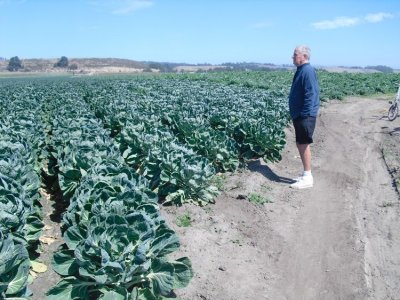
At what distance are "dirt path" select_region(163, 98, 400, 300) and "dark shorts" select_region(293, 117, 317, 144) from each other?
3.35ft

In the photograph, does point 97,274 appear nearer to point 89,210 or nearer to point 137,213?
point 137,213

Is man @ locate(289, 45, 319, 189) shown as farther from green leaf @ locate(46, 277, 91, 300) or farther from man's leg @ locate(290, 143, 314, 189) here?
green leaf @ locate(46, 277, 91, 300)

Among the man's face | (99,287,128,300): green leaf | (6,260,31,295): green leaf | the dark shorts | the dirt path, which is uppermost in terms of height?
the man's face

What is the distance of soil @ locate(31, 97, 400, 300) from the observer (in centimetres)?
449

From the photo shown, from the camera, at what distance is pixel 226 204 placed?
6.55 metres

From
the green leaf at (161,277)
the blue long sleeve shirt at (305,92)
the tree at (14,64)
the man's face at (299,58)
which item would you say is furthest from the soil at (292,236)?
the tree at (14,64)

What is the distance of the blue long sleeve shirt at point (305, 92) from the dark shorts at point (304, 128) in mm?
85

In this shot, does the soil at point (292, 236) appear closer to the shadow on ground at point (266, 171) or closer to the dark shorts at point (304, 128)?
the shadow on ground at point (266, 171)

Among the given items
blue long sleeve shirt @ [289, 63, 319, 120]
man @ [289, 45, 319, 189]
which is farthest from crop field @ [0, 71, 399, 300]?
blue long sleeve shirt @ [289, 63, 319, 120]

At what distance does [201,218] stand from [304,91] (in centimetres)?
306

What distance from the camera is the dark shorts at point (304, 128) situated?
7.24m

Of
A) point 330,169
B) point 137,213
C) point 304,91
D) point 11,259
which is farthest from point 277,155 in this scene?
point 11,259

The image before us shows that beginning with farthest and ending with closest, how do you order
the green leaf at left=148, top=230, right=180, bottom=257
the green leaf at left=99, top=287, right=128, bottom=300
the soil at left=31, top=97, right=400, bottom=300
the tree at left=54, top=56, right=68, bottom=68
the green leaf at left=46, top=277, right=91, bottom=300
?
1. the tree at left=54, top=56, right=68, bottom=68
2. the soil at left=31, top=97, right=400, bottom=300
3. the green leaf at left=148, top=230, right=180, bottom=257
4. the green leaf at left=46, top=277, right=91, bottom=300
5. the green leaf at left=99, top=287, right=128, bottom=300

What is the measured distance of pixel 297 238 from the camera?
18.7 ft
